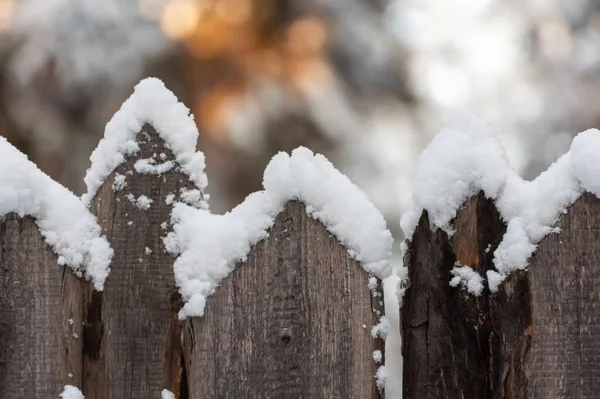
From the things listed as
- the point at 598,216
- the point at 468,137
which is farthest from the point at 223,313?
the point at 598,216

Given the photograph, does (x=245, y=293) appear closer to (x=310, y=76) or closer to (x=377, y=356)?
(x=377, y=356)

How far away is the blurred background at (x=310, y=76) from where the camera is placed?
2680 millimetres

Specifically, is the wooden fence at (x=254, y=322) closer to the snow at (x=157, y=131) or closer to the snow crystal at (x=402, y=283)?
the snow crystal at (x=402, y=283)

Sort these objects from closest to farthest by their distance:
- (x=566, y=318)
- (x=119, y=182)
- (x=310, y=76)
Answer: (x=566, y=318) < (x=119, y=182) < (x=310, y=76)

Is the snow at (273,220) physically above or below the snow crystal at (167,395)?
above

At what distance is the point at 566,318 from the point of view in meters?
1.12

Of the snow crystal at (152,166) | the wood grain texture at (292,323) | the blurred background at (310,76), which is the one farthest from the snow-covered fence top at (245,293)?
the blurred background at (310,76)

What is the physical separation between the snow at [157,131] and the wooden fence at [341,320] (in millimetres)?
157

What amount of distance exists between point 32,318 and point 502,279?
67 cm

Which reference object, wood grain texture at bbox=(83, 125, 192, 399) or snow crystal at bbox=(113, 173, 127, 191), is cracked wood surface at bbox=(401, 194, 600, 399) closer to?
wood grain texture at bbox=(83, 125, 192, 399)

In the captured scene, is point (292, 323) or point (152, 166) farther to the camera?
point (152, 166)

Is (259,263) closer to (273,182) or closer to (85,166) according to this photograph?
(273,182)

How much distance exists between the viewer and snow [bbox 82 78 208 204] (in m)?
1.23

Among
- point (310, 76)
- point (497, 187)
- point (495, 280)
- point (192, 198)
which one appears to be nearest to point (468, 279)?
→ point (495, 280)
